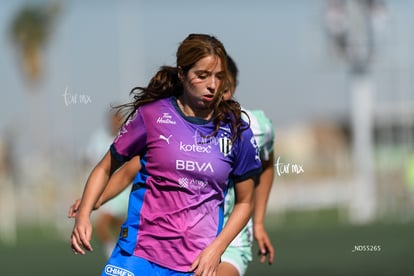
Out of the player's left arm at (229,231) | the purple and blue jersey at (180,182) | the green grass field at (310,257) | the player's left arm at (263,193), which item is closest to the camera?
the player's left arm at (229,231)

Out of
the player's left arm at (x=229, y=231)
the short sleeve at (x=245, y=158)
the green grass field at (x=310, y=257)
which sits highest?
the short sleeve at (x=245, y=158)

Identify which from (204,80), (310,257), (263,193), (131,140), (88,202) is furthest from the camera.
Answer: (310,257)

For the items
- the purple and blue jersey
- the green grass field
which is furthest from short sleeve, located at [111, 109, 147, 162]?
the green grass field

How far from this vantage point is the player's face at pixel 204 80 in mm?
5250

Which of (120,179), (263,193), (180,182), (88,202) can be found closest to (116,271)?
(88,202)

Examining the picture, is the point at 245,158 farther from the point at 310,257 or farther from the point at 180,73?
the point at 310,257

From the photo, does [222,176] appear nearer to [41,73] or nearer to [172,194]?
[172,194]

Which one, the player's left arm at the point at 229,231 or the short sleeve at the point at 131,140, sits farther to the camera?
the short sleeve at the point at 131,140

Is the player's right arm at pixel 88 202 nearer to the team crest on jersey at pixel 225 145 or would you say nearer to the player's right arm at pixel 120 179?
the player's right arm at pixel 120 179

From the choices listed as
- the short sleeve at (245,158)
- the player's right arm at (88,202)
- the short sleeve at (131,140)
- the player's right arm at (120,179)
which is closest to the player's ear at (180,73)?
the short sleeve at (131,140)

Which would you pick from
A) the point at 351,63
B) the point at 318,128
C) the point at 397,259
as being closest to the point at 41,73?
the point at 351,63

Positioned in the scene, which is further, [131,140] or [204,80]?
[131,140]

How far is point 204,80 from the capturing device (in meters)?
5.28

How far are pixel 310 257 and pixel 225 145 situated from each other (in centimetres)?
896
